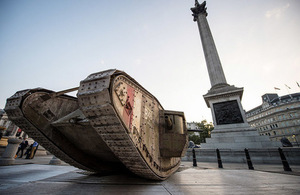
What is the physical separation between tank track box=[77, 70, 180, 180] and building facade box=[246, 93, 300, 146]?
206 ft

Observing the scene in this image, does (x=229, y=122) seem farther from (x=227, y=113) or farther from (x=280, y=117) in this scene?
(x=280, y=117)

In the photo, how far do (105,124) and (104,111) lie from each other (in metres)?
0.32

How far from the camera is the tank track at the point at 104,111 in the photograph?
192 cm

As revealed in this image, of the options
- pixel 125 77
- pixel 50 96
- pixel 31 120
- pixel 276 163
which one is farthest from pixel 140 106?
pixel 276 163

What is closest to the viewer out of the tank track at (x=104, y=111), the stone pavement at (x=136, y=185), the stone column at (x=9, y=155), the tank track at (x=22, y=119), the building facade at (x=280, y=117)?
the tank track at (x=104, y=111)

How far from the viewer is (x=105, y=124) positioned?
2174mm

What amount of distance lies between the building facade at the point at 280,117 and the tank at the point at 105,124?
2414 inches

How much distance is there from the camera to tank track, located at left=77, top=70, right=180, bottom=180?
192 cm

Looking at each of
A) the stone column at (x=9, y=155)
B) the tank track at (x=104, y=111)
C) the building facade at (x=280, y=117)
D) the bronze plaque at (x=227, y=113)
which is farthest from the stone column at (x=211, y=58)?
the building facade at (x=280, y=117)

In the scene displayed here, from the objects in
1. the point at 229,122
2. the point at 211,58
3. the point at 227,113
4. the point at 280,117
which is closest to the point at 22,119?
the point at 229,122

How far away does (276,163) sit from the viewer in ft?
27.7

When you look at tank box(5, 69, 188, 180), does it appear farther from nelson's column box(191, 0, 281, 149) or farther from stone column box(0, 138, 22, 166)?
nelson's column box(191, 0, 281, 149)

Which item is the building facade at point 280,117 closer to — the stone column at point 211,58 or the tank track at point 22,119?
the stone column at point 211,58

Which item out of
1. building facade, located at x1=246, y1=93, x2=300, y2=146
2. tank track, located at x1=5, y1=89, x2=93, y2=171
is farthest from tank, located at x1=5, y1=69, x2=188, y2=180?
building facade, located at x1=246, y1=93, x2=300, y2=146
